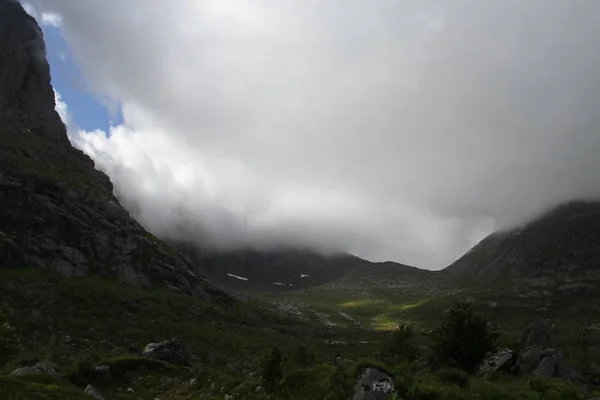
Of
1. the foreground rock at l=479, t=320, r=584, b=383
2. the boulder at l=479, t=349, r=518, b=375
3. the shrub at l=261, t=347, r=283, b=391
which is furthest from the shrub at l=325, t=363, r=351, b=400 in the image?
the foreground rock at l=479, t=320, r=584, b=383

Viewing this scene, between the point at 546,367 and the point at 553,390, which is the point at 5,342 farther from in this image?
the point at 546,367

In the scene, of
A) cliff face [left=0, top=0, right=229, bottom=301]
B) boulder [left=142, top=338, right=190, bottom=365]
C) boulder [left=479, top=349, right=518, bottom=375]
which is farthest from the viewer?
cliff face [left=0, top=0, right=229, bottom=301]

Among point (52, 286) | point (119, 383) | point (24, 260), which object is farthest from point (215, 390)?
A: point (24, 260)

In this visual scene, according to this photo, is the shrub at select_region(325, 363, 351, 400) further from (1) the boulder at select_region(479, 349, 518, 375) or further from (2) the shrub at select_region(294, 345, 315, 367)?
(2) the shrub at select_region(294, 345, 315, 367)

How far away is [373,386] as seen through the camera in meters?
22.3

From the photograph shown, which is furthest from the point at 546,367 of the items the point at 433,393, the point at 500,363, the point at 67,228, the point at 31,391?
the point at 67,228

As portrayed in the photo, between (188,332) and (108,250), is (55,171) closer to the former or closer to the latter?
(108,250)

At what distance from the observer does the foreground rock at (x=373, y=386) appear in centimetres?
2172

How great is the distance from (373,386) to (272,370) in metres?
8.49

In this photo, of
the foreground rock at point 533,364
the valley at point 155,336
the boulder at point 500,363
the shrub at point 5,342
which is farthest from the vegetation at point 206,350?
the foreground rock at point 533,364

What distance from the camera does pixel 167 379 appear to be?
41.1 m

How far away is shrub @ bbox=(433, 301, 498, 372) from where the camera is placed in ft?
128

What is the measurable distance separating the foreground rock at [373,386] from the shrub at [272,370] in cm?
670

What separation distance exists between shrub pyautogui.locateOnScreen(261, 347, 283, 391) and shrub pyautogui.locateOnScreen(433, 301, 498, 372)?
61.1 ft
